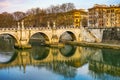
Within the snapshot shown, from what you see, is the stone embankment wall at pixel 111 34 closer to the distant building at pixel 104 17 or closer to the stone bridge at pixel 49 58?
the stone bridge at pixel 49 58

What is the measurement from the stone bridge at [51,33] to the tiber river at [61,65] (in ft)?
7.78

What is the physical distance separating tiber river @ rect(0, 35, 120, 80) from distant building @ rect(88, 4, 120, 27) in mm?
15308

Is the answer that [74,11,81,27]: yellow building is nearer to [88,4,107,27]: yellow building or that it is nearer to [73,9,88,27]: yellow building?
[73,9,88,27]: yellow building

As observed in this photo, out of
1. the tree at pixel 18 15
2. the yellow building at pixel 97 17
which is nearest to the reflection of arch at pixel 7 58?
the yellow building at pixel 97 17

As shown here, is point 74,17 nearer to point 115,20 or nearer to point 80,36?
point 115,20

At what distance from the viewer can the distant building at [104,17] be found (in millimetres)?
45072

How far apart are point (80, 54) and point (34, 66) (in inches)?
294

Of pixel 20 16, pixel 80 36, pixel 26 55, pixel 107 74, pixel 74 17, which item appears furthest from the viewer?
pixel 20 16

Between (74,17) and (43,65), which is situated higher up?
(74,17)

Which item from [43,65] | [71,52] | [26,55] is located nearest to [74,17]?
[71,52]

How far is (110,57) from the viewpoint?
2478 cm

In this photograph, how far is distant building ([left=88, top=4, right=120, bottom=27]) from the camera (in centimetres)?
4507

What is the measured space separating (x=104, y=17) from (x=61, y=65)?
80.7 feet

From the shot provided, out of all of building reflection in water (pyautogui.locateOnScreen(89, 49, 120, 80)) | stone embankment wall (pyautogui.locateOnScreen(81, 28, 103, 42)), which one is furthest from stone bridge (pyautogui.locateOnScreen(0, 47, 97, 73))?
stone embankment wall (pyautogui.locateOnScreen(81, 28, 103, 42))
